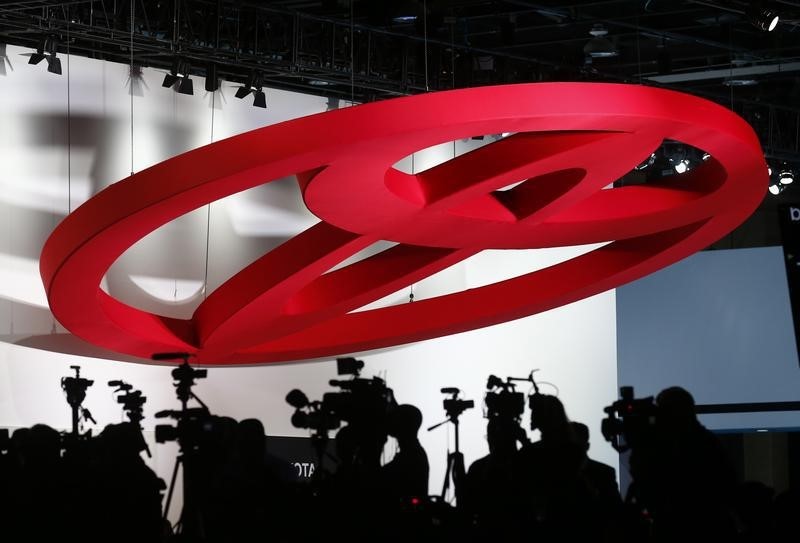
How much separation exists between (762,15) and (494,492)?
14.2 ft

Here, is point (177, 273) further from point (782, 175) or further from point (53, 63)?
point (782, 175)

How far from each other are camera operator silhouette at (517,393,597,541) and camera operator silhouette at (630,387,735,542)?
13.0 inches

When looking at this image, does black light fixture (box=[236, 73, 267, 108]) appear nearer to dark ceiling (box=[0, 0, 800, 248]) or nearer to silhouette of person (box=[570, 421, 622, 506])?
dark ceiling (box=[0, 0, 800, 248])

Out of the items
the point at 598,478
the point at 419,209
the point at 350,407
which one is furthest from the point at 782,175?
the point at 350,407

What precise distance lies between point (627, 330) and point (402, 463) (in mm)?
7645

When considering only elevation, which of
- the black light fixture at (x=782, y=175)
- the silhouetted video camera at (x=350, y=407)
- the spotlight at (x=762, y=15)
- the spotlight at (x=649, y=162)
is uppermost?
the spotlight at (x=762, y=15)

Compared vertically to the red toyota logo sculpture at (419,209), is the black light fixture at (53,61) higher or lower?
higher

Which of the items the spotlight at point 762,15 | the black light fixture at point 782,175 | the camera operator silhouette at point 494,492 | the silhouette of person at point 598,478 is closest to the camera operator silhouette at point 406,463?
the camera operator silhouette at point 494,492

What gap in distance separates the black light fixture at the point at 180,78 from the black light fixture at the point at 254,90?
434mm

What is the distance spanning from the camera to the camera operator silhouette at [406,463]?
5.75 meters

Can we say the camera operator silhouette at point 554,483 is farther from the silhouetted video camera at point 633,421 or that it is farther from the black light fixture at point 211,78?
the black light fixture at point 211,78

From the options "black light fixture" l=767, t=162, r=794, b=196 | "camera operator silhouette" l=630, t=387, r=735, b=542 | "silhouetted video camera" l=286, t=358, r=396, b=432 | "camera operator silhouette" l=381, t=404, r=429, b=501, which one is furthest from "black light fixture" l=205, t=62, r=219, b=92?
"black light fixture" l=767, t=162, r=794, b=196

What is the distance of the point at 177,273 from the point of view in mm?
10031

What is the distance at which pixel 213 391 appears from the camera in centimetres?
1023
